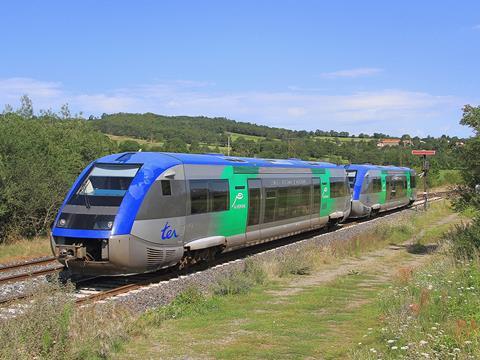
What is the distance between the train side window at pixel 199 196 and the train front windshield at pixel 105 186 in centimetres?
172

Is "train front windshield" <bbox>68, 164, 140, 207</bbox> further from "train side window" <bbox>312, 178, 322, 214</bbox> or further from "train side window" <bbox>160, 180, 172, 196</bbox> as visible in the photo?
"train side window" <bbox>312, 178, 322, 214</bbox>

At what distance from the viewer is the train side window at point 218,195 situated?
50.1 ft

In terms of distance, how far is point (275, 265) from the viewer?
47.7ft

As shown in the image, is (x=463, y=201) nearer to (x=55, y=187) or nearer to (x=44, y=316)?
(x=44, y=316)

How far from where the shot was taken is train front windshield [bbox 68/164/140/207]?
12648 millimetres

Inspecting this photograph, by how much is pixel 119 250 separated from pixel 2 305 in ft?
8.40

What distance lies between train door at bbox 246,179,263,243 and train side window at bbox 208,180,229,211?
1731 millimetres

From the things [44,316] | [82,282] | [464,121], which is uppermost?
[464,121]

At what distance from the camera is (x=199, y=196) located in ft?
48.0

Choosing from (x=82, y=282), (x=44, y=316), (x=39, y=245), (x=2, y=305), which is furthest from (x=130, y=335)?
(x=39, y=245)

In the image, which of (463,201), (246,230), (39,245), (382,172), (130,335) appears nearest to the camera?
(130,335)

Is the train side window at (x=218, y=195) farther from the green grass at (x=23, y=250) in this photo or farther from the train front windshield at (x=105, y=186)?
the green grass at (x=23, y=250)

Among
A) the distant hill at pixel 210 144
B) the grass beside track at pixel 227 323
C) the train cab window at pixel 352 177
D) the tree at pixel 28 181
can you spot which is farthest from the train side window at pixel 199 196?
the distant hill at pixel 210 144

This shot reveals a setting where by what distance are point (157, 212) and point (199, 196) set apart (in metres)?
1.90
